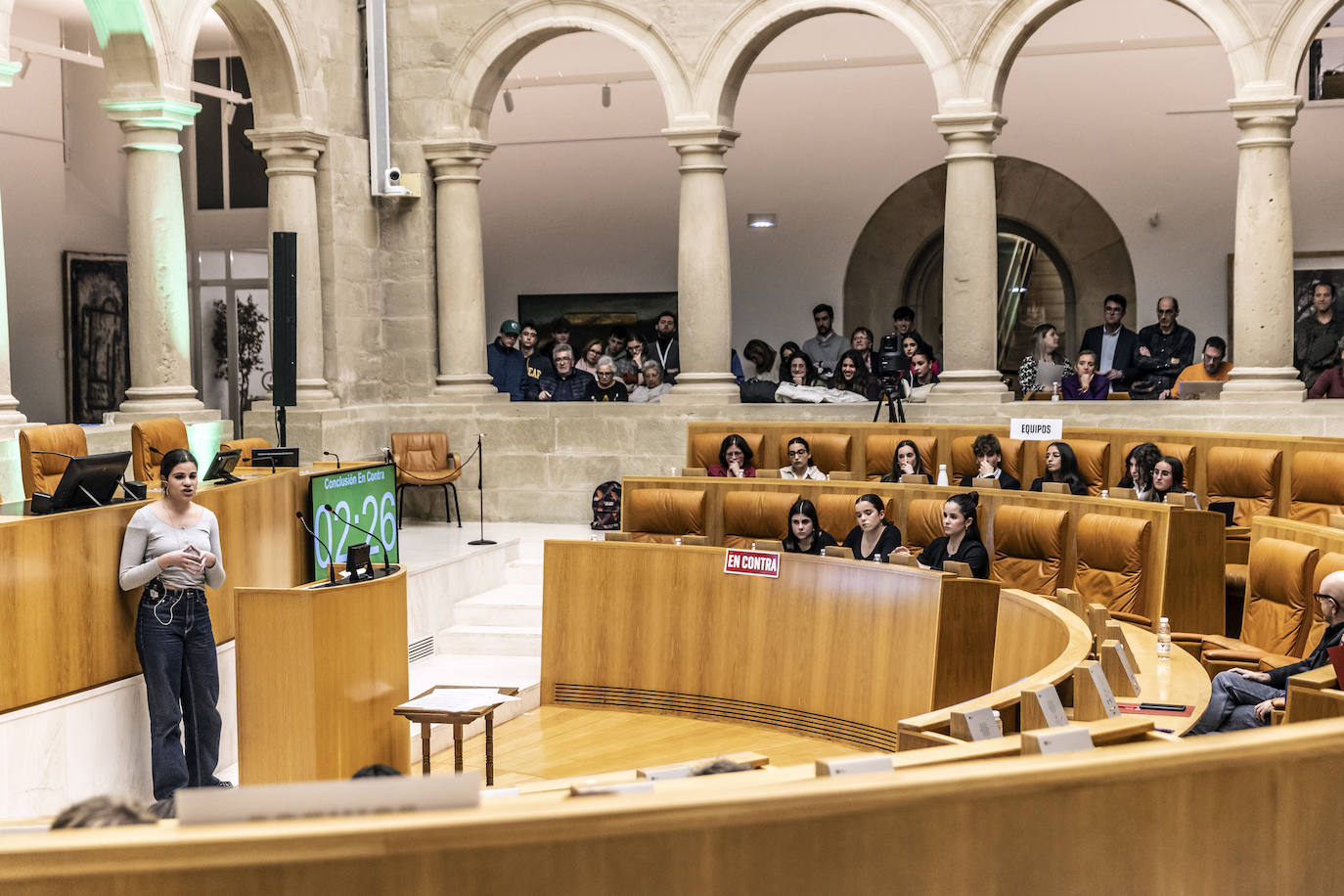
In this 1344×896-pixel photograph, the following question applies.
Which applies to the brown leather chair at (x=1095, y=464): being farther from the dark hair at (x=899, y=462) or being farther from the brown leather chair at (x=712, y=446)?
the brown leather chair at (x=712, y=446)

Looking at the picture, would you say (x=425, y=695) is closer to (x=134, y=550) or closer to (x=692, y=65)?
(x=134, y=550)

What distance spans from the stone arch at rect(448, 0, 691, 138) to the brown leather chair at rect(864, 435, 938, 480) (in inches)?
118

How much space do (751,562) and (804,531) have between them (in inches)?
13.5

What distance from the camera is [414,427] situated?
1089 cm

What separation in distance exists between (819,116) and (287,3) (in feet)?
16.0

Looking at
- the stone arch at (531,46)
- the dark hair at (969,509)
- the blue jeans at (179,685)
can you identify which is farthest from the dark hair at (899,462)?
the blue jeans at (179,685)

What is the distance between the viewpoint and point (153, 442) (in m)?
7.80

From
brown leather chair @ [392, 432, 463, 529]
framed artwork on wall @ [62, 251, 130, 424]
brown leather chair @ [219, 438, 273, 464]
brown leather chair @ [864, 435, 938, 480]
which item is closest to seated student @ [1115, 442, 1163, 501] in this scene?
brown leather chair @ [864, 435, 938, 480]

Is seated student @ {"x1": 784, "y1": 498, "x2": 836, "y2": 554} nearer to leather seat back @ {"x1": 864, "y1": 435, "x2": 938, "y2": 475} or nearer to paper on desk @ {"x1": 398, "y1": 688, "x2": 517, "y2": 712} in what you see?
paper on desk @ {"x1": 398, "y1": 688, "x2": 517, "y2": 712}

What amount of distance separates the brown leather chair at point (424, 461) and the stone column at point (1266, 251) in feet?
17.4

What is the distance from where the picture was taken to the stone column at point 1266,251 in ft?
30.0

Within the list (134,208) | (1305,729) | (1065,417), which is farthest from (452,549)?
(1305,729)

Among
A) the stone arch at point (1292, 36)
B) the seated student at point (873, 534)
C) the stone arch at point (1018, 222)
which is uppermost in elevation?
the stone arch at point (1292, 36)

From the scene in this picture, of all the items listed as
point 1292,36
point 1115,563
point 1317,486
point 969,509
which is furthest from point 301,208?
point 1317,486
